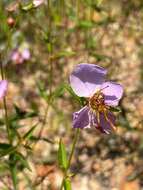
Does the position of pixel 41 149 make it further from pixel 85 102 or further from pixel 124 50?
pixel 124 50

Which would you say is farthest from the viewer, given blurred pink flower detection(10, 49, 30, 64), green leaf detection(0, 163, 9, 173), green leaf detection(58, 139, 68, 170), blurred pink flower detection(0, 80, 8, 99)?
blurred pink flower detection(10, 49, 30, 64)

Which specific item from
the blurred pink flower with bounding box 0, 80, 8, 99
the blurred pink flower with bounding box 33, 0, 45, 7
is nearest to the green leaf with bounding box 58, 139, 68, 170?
the blurred pink flower with bounding box 0, 80, 8, 99

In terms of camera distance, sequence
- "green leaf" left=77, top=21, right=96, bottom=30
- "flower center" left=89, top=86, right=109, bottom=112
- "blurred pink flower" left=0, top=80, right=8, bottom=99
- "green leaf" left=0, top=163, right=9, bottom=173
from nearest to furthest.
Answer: "blurred pink flower" left=0, top=80, right=8, bottom=99 < "flower center" left=89, top=86, right=109, bottom=112 < "green leaf" left=0, top=163, right=9, bottom=173 < "green leaf" left=77, top=21, right=96, bottom=30

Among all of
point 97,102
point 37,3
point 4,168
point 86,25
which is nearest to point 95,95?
point 97,102

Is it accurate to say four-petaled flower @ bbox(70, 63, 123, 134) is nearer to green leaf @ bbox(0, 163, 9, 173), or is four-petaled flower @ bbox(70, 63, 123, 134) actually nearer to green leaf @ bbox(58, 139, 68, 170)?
green leaf @ bbox(58, 139, 68, 170)

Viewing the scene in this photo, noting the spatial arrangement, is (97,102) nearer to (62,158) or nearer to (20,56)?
(62,158)
